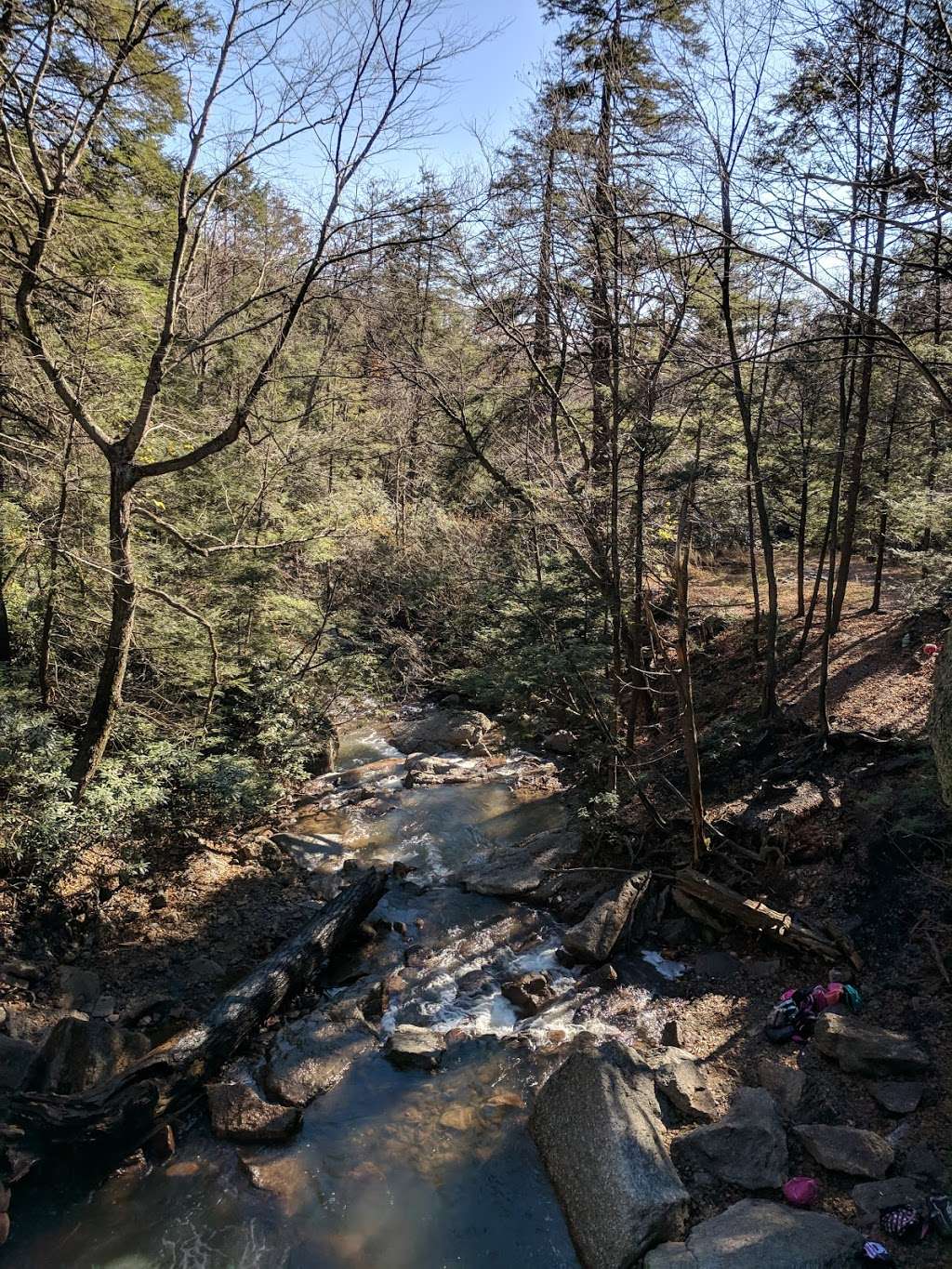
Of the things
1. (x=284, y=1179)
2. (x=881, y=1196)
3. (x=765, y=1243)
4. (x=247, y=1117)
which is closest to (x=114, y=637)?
(x=247, y=1117)

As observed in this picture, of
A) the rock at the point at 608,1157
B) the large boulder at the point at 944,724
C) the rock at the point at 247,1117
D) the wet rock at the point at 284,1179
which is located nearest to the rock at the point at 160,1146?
the rock at the point at 247,1117

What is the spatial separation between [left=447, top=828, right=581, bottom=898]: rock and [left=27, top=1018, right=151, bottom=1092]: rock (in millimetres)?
4251

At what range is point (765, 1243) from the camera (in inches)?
149

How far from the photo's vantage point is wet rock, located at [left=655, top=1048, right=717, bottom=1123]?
5043 mm

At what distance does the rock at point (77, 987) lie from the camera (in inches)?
242

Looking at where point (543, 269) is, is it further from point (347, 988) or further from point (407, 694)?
point (347, 988)

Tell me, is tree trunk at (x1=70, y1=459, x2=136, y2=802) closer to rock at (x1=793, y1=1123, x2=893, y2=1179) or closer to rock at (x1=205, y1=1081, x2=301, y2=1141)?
rock at (x1=205, y1=1081, x2=301, y2=1141)

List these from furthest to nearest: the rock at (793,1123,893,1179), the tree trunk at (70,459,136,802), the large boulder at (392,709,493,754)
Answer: the large boulder at (392,709,493,754), the tree trunk at (70,459,136,802), the rock at (793,1123,893,1179)

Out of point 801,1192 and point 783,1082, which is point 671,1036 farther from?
point 801,1192

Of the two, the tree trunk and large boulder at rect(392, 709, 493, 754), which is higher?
the tree trunk

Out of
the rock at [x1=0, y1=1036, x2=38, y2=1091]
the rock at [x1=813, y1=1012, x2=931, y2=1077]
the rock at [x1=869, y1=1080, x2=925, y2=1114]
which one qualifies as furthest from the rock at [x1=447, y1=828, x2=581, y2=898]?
the rock at [x1=0, y1=1036, x2=38, y2=1091]

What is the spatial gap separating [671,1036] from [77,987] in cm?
514

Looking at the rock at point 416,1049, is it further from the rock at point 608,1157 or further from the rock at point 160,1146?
the rock at point 160,1146

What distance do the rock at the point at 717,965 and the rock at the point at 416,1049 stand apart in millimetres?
2487
